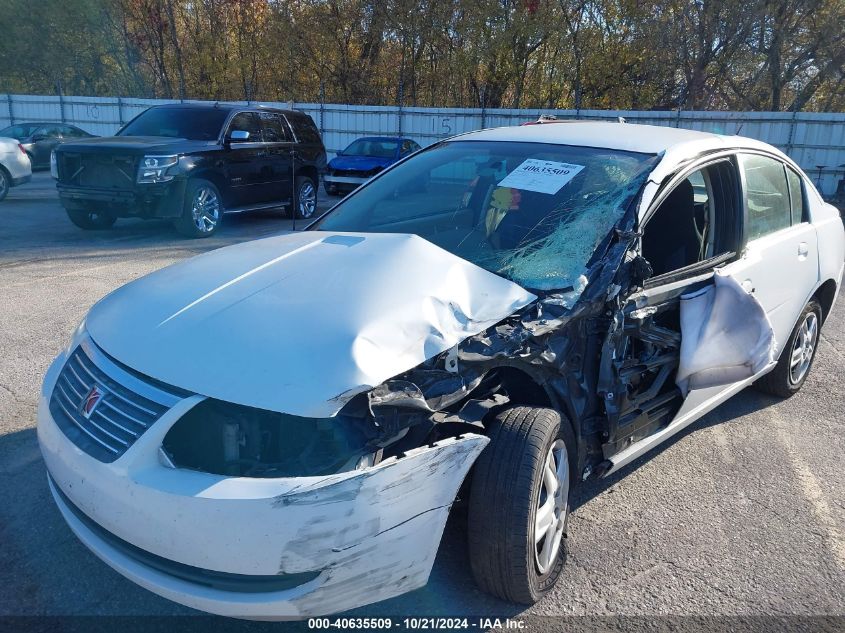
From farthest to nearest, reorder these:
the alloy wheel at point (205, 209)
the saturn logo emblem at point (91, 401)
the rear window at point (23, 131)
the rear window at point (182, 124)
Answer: the rear window at point (23, 131) → the rear window at point (182, 124) → the alloy wheel at point (205, 209) → the saturn logo emblem at point (91, 401)

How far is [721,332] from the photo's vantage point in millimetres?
3381

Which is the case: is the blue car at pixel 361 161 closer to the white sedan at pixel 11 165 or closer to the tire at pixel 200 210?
the tire at pixel 200 210

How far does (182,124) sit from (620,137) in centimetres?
884

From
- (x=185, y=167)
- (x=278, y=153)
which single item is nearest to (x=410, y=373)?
(x=185, y=167)

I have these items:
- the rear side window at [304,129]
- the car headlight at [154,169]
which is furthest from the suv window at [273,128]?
the car headlight at [154,169]

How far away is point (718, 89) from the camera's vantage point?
22.8 meters

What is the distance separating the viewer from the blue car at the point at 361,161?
16.4 m

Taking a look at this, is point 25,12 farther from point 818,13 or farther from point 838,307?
point 838,307

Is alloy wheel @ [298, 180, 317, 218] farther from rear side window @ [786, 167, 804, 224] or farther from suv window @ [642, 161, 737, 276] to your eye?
suv window @ [642, 161, 737, 276]

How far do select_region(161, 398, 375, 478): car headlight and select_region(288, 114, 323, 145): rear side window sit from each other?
36.3ft

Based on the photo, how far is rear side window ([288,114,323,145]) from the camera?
12680 millimetres

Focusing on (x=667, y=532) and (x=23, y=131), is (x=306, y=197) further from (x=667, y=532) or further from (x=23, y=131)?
(x=23, y=131)

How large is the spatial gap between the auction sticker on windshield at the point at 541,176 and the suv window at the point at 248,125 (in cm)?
833

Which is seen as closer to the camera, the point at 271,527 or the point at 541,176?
the point at 271,527
